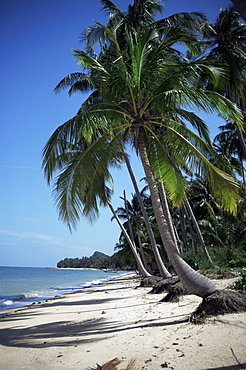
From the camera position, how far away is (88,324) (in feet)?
20.0

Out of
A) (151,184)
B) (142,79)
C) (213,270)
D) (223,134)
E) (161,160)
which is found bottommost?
(213,270)

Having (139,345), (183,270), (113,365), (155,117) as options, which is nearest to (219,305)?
(183,270)

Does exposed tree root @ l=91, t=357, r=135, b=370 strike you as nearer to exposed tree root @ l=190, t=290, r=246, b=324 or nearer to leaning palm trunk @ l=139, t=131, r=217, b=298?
exposed tree root @ l=190, t=290, r=246, b=324

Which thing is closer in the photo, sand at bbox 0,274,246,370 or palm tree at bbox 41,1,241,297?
sand at bbox 0,274,246,370

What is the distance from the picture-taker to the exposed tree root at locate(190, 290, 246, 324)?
4.59 metres

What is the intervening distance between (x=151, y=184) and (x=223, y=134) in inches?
729

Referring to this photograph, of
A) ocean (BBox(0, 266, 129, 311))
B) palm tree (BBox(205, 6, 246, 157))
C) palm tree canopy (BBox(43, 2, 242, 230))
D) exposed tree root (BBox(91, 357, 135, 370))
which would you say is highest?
palm tree (BBox(205, 6, 246, 157))

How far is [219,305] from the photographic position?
185 inches

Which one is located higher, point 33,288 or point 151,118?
point 151,118

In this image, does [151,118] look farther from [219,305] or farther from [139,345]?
[139,345]


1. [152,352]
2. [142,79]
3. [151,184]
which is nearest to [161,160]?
[151,184]

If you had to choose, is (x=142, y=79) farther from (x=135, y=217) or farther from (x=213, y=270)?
(x=135, y=217)

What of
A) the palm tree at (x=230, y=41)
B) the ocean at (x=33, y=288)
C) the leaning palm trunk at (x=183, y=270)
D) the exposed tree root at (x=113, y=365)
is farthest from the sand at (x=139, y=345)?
the palm tree at (x=230, y=41)

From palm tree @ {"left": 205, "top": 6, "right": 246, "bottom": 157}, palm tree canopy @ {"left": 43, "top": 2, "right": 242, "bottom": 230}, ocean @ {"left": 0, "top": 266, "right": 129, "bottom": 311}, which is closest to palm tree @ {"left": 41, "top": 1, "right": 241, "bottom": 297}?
palm tree canopy @ {"left": 43, "top": 2, "right": 242, "bottom": 230}
